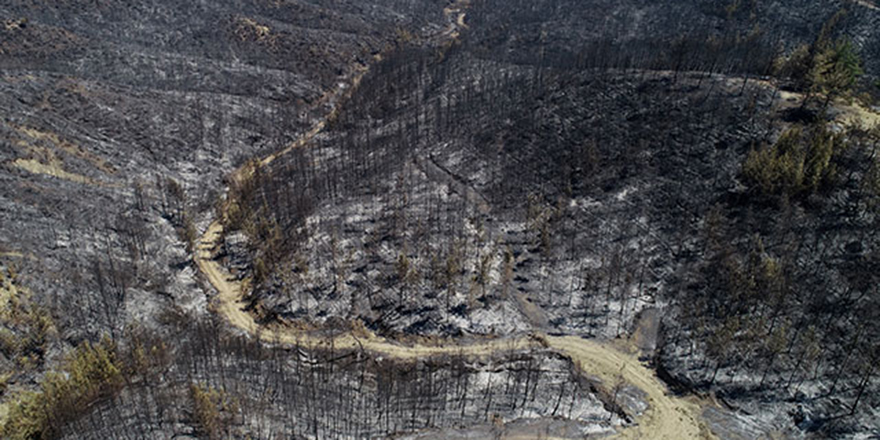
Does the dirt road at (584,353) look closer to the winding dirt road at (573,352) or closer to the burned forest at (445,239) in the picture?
the winding dirt road at (573,352)

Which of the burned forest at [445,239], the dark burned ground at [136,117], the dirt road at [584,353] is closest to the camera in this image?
the dirt road at [584,353]

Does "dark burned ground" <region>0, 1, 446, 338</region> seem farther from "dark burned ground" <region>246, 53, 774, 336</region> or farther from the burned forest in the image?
"dark burned ground" <region>246, 53, 774, 336</region>

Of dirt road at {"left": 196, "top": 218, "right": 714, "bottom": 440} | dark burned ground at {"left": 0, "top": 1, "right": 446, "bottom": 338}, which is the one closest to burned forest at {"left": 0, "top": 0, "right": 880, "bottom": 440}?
dirt road at {"left": 196, "top": 218, "right": 714, "bottom": 440}

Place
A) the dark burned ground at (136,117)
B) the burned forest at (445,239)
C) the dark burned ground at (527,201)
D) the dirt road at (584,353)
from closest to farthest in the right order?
the dirt road at (584,353) → the burned forest at (445,239) → the dark burned ground at (527,201) → the dark burned ground at (136,117)

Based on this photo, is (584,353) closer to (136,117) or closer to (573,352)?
(573,352)

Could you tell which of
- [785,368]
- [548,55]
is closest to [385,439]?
[785,368]

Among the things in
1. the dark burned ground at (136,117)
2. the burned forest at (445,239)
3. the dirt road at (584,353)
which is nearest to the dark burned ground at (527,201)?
the burned forest at (445,239)
